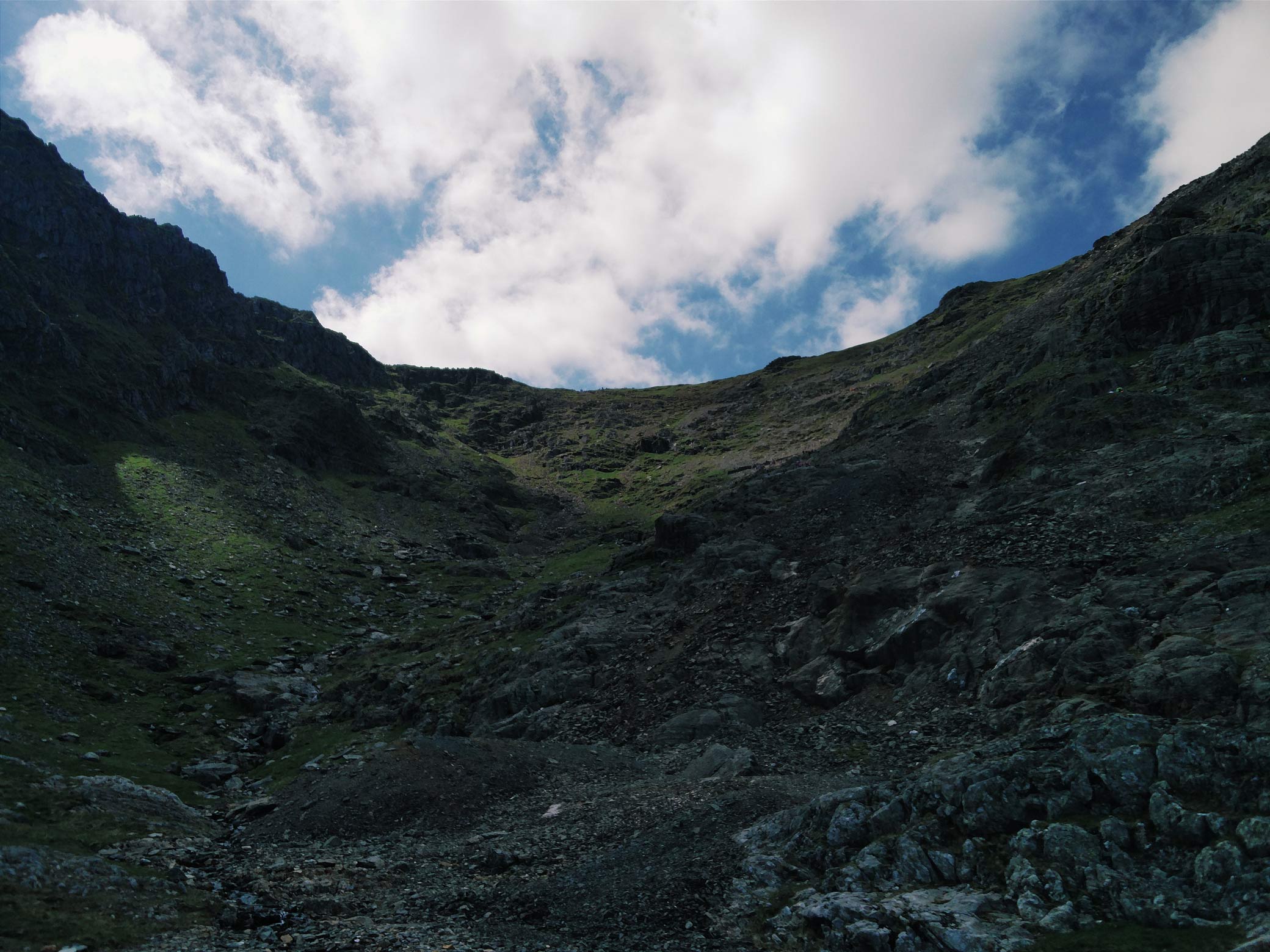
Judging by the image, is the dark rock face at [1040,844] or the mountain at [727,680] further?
the mountain at [727,680]

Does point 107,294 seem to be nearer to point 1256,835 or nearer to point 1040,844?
point 1040,844

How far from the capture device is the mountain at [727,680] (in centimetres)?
1814

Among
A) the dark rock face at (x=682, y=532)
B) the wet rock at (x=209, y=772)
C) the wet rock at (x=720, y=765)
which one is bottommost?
the wet rock at (x=720, y=765)

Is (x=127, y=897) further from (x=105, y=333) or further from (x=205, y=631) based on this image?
(x=105, y=333)

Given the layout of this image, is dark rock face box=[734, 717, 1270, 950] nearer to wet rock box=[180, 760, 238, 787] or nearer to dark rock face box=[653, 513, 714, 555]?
wet rock box=[180, 760, 238, 787]

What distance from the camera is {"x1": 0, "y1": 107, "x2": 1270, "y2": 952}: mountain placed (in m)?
18.1

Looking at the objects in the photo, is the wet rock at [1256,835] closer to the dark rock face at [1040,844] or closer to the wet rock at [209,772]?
the dark rock face at [1040,844]

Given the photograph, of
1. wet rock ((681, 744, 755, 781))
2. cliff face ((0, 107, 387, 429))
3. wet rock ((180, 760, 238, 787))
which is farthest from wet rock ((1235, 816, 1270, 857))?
cliff face ((0, 107, 387, 429))

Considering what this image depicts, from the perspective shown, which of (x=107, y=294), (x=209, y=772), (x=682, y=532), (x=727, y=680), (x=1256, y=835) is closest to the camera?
(x=1256, y=835)

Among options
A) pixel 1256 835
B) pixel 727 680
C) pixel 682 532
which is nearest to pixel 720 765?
pixel 727 680

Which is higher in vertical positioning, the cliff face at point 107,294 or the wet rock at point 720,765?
the cliff face at point 107,294

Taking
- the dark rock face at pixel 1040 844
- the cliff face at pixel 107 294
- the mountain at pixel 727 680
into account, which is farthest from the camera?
the cliff face at pixel 107 294

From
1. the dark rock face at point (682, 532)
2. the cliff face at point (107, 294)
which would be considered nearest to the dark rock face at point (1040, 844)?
the dark rock face at point (682, 532)

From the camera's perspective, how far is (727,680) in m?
38.2
